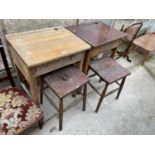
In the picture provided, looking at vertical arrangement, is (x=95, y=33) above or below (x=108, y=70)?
above

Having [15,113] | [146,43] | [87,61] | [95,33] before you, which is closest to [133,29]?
[146,43]

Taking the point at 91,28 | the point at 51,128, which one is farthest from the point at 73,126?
the point at 91,28

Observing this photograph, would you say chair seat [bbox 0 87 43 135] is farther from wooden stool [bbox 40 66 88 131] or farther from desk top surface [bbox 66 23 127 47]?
desk top surface [bbox 66 23 127 47]

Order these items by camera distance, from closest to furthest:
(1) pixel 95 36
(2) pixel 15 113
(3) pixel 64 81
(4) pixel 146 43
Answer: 1. (2) pixel 15 113
2. (3) pixel 64 81
3. (1) pixel 95 36
4. (4) pixel 146 43

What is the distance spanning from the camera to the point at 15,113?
132 centimetres

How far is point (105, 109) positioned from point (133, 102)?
0.48 metres

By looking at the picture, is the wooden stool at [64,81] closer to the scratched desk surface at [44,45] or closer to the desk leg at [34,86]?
the desk leg at [34,86]

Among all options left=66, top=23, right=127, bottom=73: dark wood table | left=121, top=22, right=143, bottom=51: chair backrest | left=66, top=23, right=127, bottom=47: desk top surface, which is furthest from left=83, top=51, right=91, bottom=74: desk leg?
left=121, top=22, right=143, bottom=51: chair backrest

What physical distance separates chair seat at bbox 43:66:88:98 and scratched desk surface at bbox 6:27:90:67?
253 millimetres

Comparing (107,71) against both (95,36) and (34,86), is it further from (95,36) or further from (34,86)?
(34,86)

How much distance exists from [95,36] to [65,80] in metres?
0.66

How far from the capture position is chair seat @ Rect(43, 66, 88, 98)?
52.5 inches

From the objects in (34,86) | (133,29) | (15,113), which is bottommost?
(15,113)

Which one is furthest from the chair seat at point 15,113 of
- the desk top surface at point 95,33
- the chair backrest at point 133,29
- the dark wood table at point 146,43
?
the dark wood table at point 146,43
